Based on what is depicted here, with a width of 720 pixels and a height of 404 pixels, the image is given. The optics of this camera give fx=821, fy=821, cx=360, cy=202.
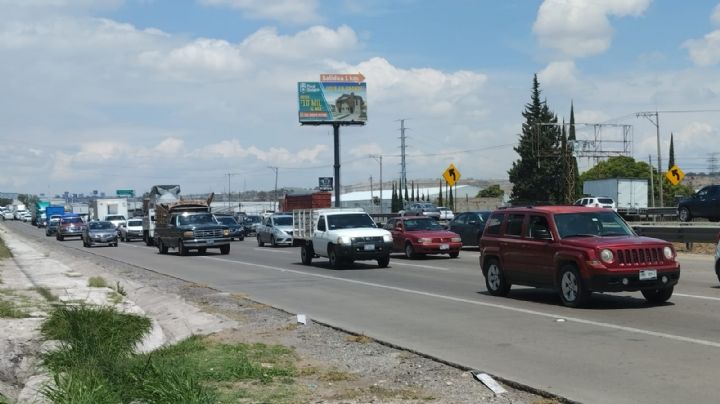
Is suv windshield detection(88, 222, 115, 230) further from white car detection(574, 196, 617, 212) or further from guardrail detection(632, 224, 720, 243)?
guardrail detection(632, 224, 720, 243)

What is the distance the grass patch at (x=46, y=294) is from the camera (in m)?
16.8

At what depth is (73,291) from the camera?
18.8 meters

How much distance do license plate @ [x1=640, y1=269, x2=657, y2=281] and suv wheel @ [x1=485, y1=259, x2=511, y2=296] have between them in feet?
10.4

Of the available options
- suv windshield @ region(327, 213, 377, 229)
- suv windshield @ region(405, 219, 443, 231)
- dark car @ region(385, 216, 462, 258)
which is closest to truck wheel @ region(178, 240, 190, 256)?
dark car @ region(385, 216, 462, 258)

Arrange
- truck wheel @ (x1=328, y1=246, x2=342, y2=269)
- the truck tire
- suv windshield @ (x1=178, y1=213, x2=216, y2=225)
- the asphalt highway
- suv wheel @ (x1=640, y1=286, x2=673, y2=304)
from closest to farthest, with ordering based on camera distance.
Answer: the asphalt highway, suv wheel @ (x1=640, y1=286, x2=673, y2=304), truck wheel @ (x1=328, y1=246, x2=342, y2=269), the truck tire, suv windshield @ (x1=178, y1=213, x2=216, y2=225)

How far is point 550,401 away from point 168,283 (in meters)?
16.1

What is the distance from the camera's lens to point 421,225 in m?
30.1

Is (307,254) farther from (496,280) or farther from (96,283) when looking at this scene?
(496,280)

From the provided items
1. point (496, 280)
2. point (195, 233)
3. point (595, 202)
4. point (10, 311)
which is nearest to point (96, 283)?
point (10, 311)

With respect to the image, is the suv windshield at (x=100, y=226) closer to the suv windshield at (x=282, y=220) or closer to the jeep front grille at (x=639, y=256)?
the suv windshield at (x=282, y=220)

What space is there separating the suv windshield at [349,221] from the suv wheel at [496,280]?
968 cm

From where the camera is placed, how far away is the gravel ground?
7852mm

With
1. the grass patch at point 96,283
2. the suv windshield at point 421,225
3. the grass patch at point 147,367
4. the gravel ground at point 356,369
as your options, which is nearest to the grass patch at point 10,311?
the grass patch at point 147,367

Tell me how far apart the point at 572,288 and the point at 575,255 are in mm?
643
